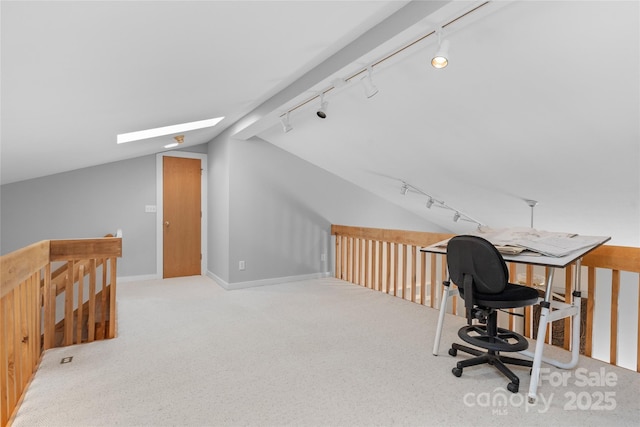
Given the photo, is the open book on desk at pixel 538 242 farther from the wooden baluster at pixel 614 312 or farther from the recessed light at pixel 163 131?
the recessed light at pixel 163 131

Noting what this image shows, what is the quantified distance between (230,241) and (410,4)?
3679 mm

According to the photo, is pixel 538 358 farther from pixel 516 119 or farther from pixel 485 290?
pixel 516 119

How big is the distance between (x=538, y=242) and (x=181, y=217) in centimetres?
497

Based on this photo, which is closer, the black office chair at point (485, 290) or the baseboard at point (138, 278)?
the black office chair at point (485, 290)

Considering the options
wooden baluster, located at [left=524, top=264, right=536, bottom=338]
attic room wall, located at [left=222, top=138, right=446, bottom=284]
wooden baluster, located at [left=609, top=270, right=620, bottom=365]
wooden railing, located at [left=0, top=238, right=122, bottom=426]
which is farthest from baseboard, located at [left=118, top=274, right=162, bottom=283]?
wooden baluster, located at [left=609, top=270, right=620, bottom=365]

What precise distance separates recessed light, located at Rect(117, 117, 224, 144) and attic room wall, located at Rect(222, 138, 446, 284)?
0.80 meters

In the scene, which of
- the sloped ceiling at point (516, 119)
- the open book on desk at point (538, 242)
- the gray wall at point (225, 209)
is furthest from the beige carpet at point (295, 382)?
the gray wall at point (225, 209)

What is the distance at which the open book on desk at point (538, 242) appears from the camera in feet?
6.92

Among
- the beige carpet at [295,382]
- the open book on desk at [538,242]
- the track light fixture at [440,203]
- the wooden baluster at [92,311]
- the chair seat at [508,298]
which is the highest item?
the track light fixture at [440,203]

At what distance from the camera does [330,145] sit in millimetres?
4578

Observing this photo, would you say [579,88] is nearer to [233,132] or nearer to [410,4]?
[410,4]

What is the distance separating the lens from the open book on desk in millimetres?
2109

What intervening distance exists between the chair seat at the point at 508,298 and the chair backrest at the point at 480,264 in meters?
0.04

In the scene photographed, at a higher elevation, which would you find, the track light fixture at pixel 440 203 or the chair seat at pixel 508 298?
the track light fixture at pixel 440 203
